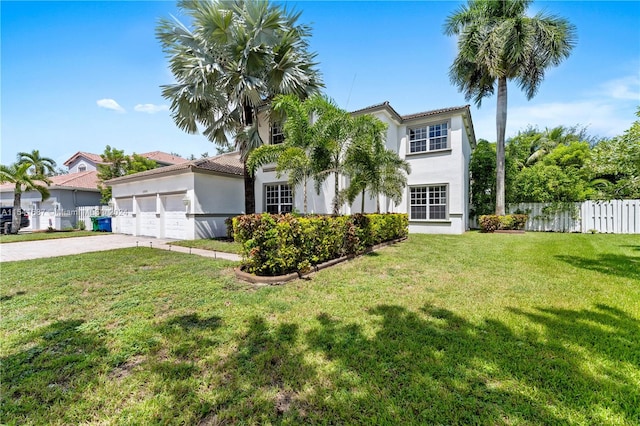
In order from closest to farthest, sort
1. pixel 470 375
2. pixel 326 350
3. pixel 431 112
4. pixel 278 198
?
pixel 470 375 < pixel 326 350 < pixel 431 112 < pixel 278 198

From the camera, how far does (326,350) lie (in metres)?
3.09

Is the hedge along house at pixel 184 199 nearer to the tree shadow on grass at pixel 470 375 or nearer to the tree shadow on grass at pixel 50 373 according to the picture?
the tree shadow on grass at pixel 50 373

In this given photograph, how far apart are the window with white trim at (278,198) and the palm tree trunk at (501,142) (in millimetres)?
11948

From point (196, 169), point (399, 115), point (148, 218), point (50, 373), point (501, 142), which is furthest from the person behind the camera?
point (148, 218)

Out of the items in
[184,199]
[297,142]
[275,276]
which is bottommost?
[275,276]

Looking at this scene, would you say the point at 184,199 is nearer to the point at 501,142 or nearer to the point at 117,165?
the point at 117,165

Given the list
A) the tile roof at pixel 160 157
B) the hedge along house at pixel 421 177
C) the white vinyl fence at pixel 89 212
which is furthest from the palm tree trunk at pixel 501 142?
the tile roof at pixel 160 157

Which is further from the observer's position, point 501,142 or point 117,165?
point 117,165

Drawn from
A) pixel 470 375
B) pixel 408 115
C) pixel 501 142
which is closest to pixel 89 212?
pixel 408 115

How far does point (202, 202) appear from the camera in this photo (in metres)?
13.5

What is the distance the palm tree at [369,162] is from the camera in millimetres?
8898

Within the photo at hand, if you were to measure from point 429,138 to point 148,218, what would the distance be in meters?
16.9

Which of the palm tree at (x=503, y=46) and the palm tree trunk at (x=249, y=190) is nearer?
the palm tree trunk at (x=249, y=190)

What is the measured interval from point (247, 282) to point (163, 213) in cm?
1144
